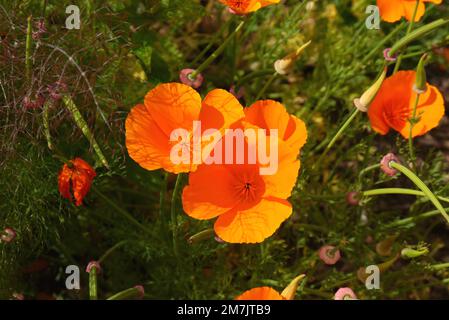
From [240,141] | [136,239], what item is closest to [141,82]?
[136,239]

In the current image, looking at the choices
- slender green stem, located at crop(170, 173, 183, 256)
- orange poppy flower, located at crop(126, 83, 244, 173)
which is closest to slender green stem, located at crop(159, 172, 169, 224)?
slender green stem, located at crop(170, 173, 183, 256)

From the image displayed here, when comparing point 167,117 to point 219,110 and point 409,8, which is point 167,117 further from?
point 409,8

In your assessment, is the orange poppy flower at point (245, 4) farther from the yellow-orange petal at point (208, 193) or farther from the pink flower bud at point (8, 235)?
the pink flower bud at point (8, 235)

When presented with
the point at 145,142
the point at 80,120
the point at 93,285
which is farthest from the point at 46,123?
the point at 93,285

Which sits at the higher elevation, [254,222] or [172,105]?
[172,105]

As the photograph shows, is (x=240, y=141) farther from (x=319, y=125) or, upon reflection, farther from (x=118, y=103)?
(x=319, y=125)

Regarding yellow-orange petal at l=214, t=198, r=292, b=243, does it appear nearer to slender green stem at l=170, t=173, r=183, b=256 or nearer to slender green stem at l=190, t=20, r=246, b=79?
slender green stem at l=170, t=173, r=183, b=256
